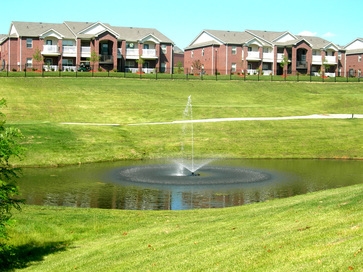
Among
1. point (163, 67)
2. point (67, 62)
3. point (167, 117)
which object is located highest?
point (67, 62)

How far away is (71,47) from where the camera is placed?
8450 cm

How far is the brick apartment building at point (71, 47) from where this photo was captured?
276ft

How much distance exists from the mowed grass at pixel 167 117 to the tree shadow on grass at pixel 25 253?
19.1 m

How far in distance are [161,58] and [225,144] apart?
176 feet

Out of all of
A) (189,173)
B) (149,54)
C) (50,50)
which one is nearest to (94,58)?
Answer: (50,50)

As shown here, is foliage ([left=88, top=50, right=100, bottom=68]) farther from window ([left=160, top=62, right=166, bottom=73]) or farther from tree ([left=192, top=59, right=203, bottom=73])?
tree ([left=192, top=59, right=203, bottom=73])

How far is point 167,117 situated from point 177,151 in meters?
Answer: 12.1

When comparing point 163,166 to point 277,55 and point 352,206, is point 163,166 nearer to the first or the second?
point 352,206

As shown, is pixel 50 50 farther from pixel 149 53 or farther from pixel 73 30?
pixel 149 53

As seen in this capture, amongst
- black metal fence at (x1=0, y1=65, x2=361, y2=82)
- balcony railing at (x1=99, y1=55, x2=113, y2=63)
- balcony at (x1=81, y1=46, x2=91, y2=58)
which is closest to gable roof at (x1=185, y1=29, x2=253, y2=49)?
black metal fence at (x1=0, y1=65, x2=361, y2=82)

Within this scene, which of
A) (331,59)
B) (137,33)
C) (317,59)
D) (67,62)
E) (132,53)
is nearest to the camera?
(67,62)

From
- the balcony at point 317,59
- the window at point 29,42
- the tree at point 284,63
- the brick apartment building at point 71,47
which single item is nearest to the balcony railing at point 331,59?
the balcony at point 317,59

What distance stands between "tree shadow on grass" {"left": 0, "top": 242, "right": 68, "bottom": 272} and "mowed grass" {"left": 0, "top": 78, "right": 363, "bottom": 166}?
62.8 feet

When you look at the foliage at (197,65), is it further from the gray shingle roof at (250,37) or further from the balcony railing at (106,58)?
the balcony railing at (106,58)
